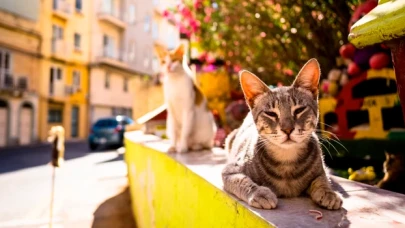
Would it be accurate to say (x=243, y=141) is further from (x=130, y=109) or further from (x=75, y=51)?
(x=130, y=109)

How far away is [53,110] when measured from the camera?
20938 mm

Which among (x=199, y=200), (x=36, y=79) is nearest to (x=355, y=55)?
(x=199, y=200)

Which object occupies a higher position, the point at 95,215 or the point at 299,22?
the point at 299,22

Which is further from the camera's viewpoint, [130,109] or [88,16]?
[130,109]

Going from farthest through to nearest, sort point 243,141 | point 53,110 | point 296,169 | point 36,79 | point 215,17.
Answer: point 53,110 < point 36,79 < point 215,17 < point 243,141 < point 296,169

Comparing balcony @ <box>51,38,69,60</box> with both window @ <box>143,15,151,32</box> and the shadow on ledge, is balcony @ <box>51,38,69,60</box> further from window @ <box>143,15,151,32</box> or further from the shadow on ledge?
the shadow on ledge

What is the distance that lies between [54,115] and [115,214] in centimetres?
1835

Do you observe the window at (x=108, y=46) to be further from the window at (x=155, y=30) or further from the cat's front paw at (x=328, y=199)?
the cat's front paw at (x=328, y=199)

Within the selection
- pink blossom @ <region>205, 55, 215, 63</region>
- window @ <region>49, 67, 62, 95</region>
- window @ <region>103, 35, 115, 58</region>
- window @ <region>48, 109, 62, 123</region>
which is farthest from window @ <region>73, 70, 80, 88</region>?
pink blossom @ <region>205, 55, 215, 63</region>

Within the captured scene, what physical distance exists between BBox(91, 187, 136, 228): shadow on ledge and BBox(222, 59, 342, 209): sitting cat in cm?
343

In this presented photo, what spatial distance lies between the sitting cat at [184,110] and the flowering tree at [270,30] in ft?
5.87

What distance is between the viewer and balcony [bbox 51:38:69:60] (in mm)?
19953

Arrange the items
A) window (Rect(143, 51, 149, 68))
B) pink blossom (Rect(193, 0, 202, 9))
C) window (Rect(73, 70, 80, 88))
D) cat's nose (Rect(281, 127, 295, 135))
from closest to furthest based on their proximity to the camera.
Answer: cat's nose (Rect(281, 127, 295, 135))
pink blossom (Rect(193, 0, 202, 9))
window (Rect(73, 70, 80, 88))
window (Rect(143, 51, 149, 68))

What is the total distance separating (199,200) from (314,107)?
0.76m
